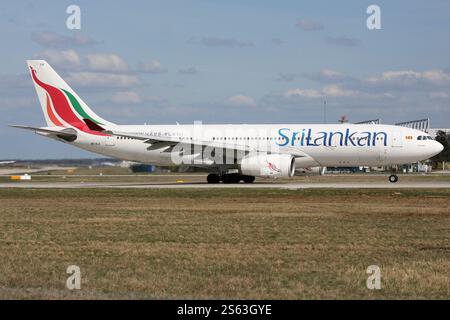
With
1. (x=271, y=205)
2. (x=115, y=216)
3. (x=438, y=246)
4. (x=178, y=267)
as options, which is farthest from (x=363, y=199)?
(x=178, y=267)

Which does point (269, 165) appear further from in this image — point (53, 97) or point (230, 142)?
point (53, 97)

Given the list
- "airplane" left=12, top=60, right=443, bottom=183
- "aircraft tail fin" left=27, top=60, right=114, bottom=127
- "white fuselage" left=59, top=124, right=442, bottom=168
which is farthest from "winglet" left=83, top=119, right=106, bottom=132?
"white fuselage" left=59, top=124, right=442, bottom=168

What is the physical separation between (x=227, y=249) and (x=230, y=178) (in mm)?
33697

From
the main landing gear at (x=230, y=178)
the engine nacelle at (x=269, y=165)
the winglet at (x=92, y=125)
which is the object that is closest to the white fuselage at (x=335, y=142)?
the engine nacelle at (x=269, y=165)

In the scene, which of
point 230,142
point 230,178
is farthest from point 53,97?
point 230,178

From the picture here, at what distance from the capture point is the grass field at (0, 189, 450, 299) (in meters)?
12.0

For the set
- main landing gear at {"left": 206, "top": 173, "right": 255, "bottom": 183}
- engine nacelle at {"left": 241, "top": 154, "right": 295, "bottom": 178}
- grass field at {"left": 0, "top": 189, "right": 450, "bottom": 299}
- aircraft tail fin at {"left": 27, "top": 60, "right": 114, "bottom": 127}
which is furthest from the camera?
aircraft tail fin at {"left": 27, "top": 60, "right": 114, "bottom": 127}

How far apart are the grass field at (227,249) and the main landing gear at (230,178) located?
62.7ft

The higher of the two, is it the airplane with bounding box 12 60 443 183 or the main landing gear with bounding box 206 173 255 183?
the airplane with bounding box 12 60 443 183

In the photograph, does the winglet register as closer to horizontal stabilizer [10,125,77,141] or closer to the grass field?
horizontal stabilizer [10,125,77,141]

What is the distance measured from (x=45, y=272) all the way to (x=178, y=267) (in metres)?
2.45
